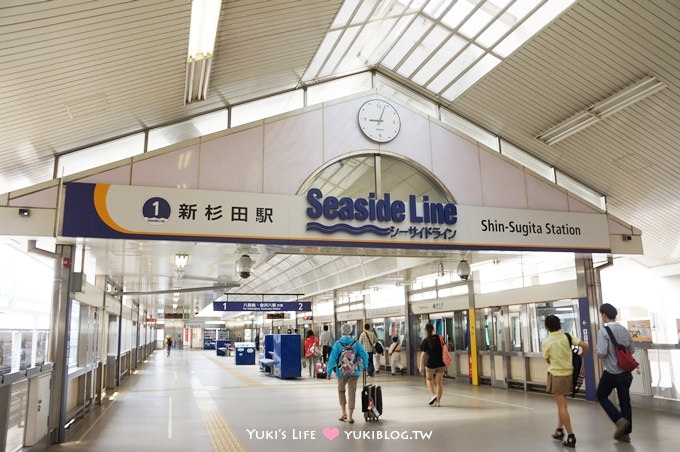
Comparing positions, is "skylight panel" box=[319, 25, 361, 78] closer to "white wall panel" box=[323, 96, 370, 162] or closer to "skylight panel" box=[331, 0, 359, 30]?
"skylight panel" box=[331, 0, 359, 30]

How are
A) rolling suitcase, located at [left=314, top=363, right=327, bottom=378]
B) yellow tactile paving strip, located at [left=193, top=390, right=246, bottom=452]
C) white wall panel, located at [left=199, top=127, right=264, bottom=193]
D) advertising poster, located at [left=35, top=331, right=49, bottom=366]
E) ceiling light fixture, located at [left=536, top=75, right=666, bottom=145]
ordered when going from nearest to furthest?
1. yellow tactile paving strip, located at [left=193, top=390, right=246, bottom=452]
2. advertising poster, located at [left=35, top=331, right=49, bottom=366]
3. ceiling light fixture, located at [left=536, top=75, right=666, bottom=145]
4. white wall panel, located at [left=199, top=127, right=264, bottom=193]
5. rolling suitcase, located at [left=314, top=363, right=327, bottom=378]

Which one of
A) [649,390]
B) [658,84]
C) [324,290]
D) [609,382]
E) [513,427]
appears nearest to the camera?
[609,382]

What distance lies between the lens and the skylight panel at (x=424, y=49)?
1062 cm

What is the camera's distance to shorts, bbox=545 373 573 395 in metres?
6.78

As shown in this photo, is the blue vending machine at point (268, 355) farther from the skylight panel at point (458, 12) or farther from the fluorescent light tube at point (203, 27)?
the fluorescent light tube at point (203, 27)

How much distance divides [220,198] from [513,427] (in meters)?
5.56

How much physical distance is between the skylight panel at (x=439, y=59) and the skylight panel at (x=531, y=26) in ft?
2.82

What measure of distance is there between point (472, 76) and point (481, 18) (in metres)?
1.32

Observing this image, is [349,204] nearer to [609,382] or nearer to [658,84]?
[609,382]

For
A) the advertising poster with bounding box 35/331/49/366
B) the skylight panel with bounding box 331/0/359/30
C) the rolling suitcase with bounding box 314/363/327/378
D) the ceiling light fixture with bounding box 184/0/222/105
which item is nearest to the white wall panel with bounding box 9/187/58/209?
the advertising poster with bounding box 35/331/49/366

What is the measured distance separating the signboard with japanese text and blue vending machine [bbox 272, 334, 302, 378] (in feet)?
31.1

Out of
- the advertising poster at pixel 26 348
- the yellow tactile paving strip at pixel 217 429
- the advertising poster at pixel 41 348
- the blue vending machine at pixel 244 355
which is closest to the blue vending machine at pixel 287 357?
the yellow tactile paving strip at pixel 217 429

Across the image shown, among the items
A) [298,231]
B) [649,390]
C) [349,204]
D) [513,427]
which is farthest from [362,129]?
[649,390]

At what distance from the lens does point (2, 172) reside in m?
8.98
